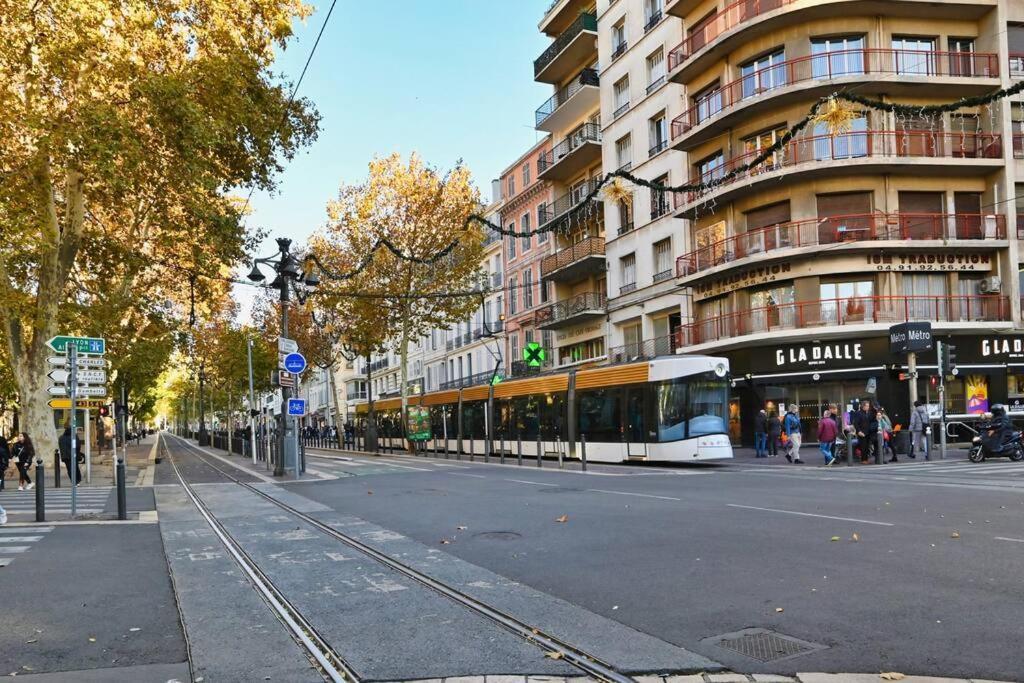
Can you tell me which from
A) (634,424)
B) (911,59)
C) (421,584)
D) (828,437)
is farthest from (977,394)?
(421,584)

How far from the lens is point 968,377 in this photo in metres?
30.1

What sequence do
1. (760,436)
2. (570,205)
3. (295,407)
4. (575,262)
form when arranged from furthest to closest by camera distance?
1. (570,205)
2. (575,262)
3. (760,436)
4. (295,407)

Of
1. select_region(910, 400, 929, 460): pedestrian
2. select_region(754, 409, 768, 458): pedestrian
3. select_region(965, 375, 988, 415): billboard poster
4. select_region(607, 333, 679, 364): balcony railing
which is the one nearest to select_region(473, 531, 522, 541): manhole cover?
select_region(910, 400, 929, 460): pedestrian

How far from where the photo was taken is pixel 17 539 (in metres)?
10.8

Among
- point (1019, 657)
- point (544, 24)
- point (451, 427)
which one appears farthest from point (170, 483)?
point (544, 24)

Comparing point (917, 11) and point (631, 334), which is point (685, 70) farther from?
point (631, 334)

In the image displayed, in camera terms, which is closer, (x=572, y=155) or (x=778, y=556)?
(x=778, y=556)

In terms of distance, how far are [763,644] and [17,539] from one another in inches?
382

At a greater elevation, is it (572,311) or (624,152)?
(624,152)

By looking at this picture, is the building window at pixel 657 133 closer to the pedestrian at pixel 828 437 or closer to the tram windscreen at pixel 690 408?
the tram windscreen at pixel 690 408

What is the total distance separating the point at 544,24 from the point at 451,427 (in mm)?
22513

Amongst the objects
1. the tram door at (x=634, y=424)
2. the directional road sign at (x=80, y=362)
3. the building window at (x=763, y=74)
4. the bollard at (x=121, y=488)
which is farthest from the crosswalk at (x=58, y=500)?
the building window at (x=763, y=74)

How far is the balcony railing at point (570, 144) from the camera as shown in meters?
41.6

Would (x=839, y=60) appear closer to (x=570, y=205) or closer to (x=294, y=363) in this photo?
(x=570, y=205)
